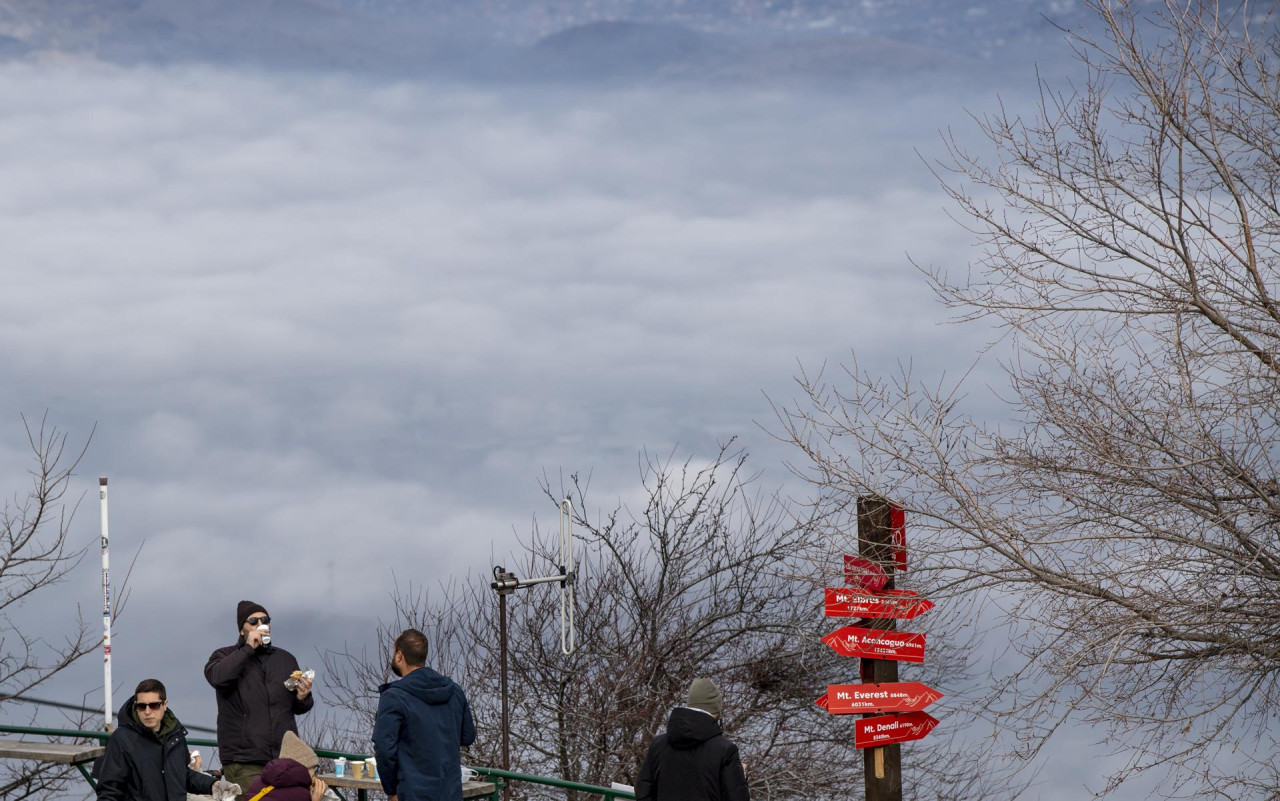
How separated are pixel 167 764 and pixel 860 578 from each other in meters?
7.38

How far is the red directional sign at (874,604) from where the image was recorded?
41.8 ft

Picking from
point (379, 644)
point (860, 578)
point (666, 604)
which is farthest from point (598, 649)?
point (860, 578)

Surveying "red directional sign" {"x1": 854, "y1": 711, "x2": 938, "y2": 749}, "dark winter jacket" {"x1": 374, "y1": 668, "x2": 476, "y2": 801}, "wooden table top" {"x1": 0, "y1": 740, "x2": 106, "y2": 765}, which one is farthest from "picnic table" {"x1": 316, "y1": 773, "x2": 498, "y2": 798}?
"red directional sign" {"x1": 854, "y1": 711, "x2": 938, "y2": 749}

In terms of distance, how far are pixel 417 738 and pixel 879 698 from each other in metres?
5.86

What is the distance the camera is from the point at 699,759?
25.2 feet

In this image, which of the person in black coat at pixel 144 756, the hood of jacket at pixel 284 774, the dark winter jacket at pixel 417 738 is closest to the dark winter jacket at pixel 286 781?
the hood of jacket at pixel 284 774

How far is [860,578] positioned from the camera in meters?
13.2

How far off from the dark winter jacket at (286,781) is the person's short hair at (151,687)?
1037mm

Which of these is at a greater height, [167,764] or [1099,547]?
[1099,547]

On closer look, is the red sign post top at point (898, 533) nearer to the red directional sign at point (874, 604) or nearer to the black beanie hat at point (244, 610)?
the red directional sign at point (874, 604)

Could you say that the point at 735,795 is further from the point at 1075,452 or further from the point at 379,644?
the point at 379,644

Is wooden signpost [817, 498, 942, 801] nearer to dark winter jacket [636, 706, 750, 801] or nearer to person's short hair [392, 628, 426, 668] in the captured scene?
dark winter jacket [636, 706, 750, 801]

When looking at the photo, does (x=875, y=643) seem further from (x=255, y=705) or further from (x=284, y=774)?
(x=284, y=774)

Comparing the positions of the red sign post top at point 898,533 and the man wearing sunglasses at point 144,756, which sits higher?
the red sign post top at point 898,533
